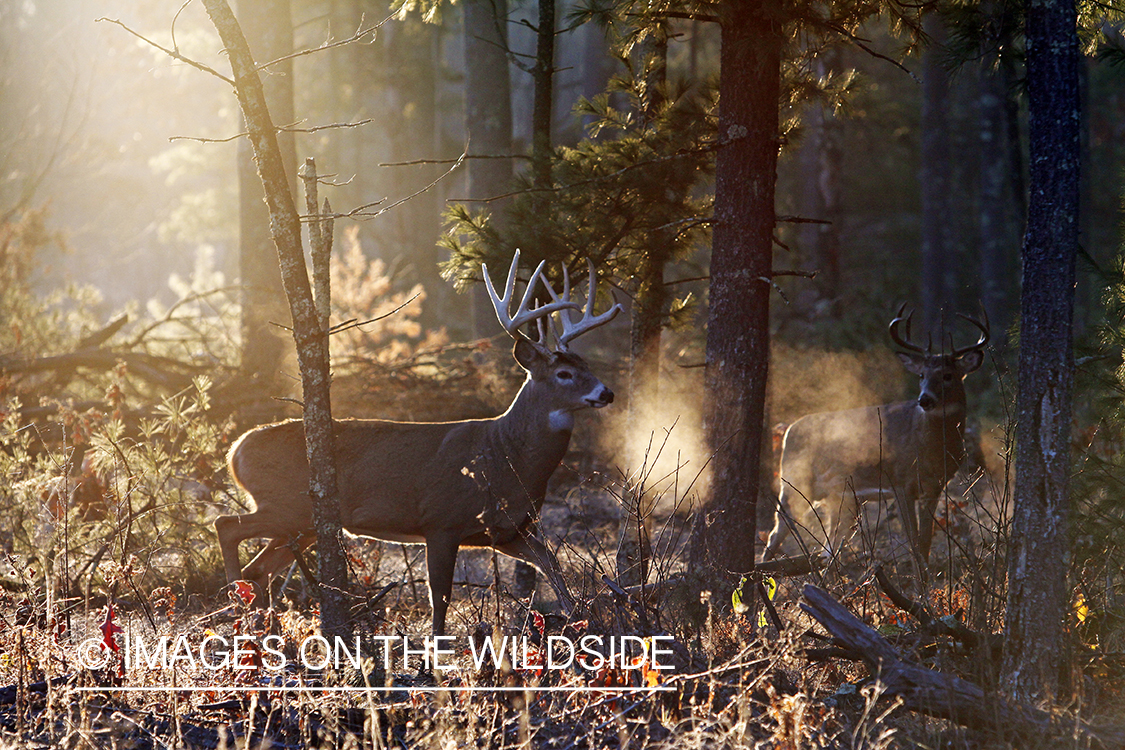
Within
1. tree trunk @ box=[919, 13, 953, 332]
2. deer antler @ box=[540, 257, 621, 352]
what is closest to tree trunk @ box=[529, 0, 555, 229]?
deer antler @ box=[540, 257, 621, 352]

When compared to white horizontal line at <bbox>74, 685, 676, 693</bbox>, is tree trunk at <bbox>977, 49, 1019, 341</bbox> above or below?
above

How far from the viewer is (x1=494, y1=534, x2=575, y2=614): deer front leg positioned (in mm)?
5504

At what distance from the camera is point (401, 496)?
7.46 m

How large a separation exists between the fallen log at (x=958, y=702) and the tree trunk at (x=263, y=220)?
28.3ft

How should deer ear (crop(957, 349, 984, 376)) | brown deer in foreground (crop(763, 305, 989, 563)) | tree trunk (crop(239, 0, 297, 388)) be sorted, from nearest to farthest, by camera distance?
brown deer in foreground (crop(763, 305, 989, 563))
deer ear (crop(957, 349, 984, 376))
tree trunk (crop(239, 0, 297, 388))

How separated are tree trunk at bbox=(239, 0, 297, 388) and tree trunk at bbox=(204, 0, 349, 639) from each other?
19.4ft

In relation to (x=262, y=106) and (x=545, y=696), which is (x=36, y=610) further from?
(x=262, y=106)

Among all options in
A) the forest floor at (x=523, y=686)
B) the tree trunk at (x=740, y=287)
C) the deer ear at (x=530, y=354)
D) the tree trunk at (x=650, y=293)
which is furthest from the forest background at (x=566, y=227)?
the forest floor at (x=523, y=686)

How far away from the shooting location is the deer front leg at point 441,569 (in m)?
6.98

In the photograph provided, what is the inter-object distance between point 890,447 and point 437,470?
16.0ft

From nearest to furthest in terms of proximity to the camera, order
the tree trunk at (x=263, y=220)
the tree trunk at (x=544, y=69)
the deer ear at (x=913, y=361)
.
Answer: the tree trunk at (x=544, y=69)
the deer ear at (x=913, y=361)
the tree trunk at (x=263, y=220)

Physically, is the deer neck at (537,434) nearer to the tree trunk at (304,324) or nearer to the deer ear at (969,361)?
the tree trunk at (304,324)

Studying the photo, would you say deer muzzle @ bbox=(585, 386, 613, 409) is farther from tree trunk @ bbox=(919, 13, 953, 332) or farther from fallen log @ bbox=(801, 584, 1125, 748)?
tree trunk @ bbox=(919, 13, 953, 332)

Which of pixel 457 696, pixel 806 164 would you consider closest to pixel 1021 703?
pixel 457 696
